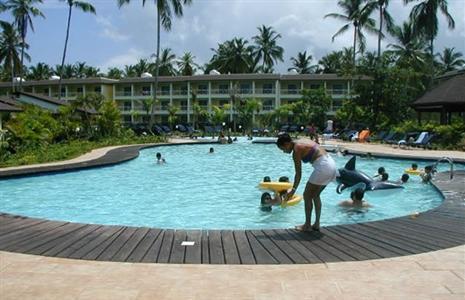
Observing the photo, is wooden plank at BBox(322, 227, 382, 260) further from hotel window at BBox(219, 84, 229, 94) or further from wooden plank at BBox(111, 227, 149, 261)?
hotel window at BBox(219, 84, 229, 94)

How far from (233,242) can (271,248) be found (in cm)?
51

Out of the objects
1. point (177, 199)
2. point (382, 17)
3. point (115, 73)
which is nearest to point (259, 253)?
point (177, 199)

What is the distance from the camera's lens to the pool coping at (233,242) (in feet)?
17.2

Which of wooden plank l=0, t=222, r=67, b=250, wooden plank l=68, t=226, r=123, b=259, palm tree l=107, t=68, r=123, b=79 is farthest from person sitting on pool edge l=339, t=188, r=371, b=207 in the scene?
palm tree l=107, t=68, r=123, b=79

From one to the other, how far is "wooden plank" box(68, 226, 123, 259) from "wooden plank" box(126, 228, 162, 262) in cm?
40

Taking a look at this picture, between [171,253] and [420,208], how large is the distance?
268 inches

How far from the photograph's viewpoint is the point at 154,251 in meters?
5.43

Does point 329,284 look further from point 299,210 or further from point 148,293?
point 299,210

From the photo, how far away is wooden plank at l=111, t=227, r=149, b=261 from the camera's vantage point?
5.18 meters

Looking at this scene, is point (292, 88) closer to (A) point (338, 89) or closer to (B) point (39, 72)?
(A) point (338, 89)

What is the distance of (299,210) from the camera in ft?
31.8

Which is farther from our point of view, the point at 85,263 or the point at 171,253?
the point at 171,253

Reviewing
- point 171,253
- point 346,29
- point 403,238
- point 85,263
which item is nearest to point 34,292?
point 85,263

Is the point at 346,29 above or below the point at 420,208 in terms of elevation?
above
